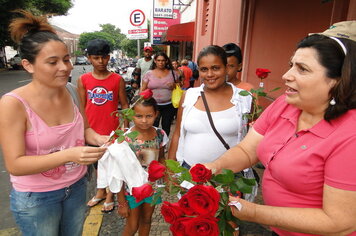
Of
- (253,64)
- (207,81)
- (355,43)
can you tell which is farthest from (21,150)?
(253,64)

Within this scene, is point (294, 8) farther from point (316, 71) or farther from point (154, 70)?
point (316, 71)

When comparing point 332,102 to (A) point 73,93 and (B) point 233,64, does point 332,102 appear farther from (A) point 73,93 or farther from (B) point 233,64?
(B) point 233,64

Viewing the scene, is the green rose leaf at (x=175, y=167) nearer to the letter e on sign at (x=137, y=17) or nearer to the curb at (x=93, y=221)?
the curb at (x=93, y=221)

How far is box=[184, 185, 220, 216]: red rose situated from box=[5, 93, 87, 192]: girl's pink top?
1045 mm

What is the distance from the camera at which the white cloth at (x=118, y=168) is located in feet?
5.62

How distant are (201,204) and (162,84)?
380 cm

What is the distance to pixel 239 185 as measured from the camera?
1153 mm

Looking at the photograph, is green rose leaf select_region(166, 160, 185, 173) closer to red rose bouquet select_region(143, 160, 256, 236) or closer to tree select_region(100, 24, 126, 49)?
red rose bouquet select_region(143, 160, 256, 236)

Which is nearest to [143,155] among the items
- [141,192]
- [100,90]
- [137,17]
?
[141,192]

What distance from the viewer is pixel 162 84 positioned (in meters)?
4.65

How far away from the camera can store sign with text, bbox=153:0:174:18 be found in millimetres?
13295

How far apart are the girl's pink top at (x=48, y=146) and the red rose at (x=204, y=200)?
105cm

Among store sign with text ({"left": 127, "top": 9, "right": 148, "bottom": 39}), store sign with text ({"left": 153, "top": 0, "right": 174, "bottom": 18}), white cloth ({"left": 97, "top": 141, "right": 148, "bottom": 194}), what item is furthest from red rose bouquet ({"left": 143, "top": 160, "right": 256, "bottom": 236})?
store sign with text ({"left": 153, "top": 0, "right": 174, "bottom": 18})

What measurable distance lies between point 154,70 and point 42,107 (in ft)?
11.0
